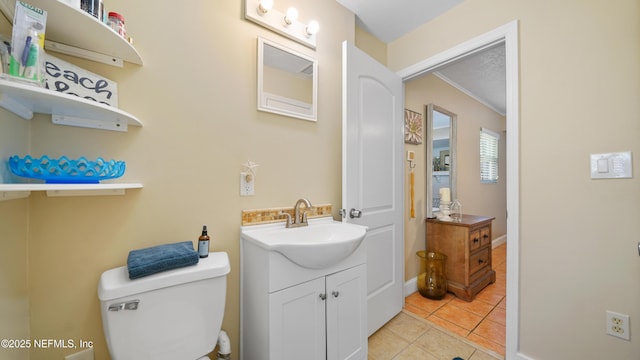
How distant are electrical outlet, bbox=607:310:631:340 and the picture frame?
67.6 inches

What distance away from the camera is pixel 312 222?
1596 millimetres

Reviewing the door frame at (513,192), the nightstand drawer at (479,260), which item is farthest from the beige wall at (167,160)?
the nightstand drawer at (479,260)

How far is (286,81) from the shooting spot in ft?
5.00

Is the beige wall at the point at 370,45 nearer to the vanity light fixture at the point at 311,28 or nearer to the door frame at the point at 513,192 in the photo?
the vanity light fixture at the point at 311,28

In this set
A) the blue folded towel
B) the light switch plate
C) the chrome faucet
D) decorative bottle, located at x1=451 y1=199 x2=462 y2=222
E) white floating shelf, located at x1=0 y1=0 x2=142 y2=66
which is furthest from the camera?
decorative bottle, located at x1=451 y1=199 x2=462 y2=222

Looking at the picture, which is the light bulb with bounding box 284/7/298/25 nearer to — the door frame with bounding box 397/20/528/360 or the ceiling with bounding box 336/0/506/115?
the ceiling with bounding box 336/0/506/115

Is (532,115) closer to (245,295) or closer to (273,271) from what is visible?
(273,271)

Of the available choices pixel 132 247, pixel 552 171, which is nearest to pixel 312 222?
pixel 132 247

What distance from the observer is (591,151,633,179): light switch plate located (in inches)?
44.9

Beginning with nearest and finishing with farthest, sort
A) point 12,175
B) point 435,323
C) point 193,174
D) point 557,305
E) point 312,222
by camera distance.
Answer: point 12,175 → point 193,174 → point 557,305 → point 312,222 → point 435,323

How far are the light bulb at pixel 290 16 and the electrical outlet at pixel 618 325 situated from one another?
7.79ft

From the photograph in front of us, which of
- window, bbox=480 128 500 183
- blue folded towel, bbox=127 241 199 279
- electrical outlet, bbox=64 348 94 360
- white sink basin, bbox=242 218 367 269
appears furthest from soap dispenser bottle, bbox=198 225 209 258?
window, bbox=480 128 500 183

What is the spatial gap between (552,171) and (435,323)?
140 cm

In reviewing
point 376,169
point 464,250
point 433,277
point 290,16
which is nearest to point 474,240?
point 464,250
